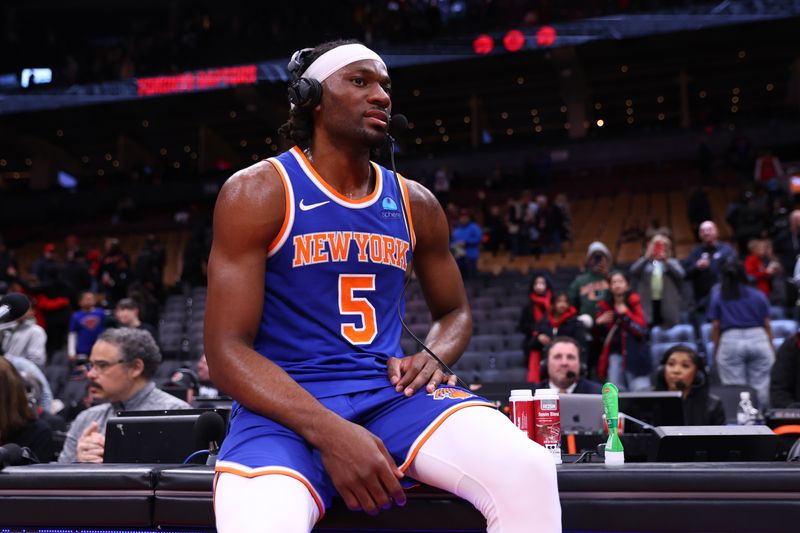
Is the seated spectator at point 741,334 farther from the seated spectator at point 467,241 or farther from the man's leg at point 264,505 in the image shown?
the man's leg at point 264,505

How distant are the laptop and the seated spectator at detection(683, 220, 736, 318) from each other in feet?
17.9

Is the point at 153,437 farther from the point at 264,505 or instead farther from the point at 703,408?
the point at 703,408

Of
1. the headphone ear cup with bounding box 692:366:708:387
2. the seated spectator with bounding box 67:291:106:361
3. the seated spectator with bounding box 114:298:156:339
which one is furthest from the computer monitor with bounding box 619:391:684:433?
the seated spectator with bounding box 67:291:106:361

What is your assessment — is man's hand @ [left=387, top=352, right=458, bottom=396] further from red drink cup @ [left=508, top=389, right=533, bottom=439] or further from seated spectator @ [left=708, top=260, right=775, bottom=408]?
seated spectator @ [left=708, top=260, right=775, bottom=408]

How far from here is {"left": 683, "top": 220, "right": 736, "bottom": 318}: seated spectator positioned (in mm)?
8945

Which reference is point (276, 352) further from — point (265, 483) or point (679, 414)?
point (679, 414)

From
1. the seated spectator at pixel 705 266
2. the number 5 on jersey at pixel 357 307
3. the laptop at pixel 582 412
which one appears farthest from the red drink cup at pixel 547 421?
the seated spectator at pixel 705 266

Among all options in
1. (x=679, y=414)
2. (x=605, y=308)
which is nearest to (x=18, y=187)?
(x=605, y=308)

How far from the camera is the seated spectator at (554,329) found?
7.15 meters

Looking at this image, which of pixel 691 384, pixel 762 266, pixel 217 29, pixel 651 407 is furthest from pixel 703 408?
pixel 217 29

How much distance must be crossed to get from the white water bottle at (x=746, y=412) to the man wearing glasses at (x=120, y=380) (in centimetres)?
292

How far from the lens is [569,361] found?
17.7 ft

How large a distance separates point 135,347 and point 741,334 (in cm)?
497

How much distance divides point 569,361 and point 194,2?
832 inches
